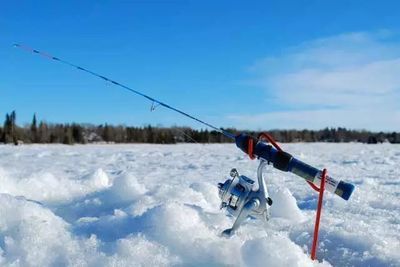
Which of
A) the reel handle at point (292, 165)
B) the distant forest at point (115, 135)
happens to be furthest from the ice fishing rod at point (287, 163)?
the distant forest at point (115, 135)

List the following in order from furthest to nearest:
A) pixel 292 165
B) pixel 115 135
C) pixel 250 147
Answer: pixel 115 135
pixel 250 147
pixel 292 165

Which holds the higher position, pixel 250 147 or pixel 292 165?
pixel 250 147

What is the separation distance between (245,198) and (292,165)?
0.44 metres

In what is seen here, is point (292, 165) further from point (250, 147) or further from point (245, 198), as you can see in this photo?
point (245, 198)

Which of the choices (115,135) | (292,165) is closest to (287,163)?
(292,165)

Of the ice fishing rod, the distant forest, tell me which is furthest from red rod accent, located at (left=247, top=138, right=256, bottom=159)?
the distant forest

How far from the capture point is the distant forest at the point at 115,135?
39.3 meters

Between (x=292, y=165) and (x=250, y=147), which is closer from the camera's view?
(x=292, y=165)

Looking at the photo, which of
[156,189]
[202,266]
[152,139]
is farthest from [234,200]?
[152,139]

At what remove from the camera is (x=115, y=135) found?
45.9 meters

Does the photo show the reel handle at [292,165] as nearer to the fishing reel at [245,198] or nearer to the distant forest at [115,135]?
the fishing reel at [245,198]

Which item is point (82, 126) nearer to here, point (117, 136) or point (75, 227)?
point (117, 136)

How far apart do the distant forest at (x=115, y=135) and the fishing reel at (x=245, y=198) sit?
30019mm

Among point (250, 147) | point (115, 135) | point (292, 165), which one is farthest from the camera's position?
point (115, 135)
